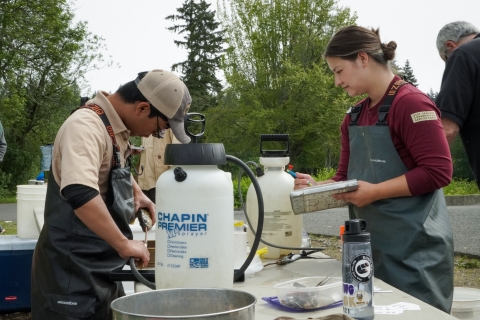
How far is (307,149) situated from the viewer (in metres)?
33.0

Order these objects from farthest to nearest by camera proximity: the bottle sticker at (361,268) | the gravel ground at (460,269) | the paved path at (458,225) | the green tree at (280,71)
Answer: the green tree at (280,71), the paved path at (458,225), the gravel ground at (460,269), the bottle sticker at (361,268)

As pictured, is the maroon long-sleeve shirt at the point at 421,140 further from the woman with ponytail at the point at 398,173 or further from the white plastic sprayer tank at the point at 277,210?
the white plastic sprayer tank at the point at 277,210

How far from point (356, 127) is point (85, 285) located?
3.96 ft

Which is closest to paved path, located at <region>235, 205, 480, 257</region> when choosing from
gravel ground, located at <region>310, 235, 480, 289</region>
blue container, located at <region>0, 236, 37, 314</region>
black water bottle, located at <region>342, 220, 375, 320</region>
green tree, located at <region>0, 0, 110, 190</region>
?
gravel ground, located at <region>310, 235, 480, 289</region>

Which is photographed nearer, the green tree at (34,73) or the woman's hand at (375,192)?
the woman's hand at (375,192)

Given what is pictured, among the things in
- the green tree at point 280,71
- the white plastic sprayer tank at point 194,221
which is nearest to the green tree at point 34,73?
the green tree at point 280,71

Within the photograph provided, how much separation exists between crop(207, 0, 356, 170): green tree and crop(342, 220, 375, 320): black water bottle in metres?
29.0

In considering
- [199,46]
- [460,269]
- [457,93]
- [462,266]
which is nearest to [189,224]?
[457,93]

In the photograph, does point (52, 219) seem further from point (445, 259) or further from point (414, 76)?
point (414, 76)

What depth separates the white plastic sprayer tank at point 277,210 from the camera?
2.45m

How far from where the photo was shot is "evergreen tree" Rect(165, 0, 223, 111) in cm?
4428

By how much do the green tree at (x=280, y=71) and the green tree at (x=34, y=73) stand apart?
8.73 meters

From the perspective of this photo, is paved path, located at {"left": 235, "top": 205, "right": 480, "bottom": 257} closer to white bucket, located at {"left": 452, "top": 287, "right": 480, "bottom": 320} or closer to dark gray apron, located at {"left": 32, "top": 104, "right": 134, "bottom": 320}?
white bucket, located at {"left": 452, "top": 287, "right": 480, "bottom": 320}

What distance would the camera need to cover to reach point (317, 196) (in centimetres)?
202
